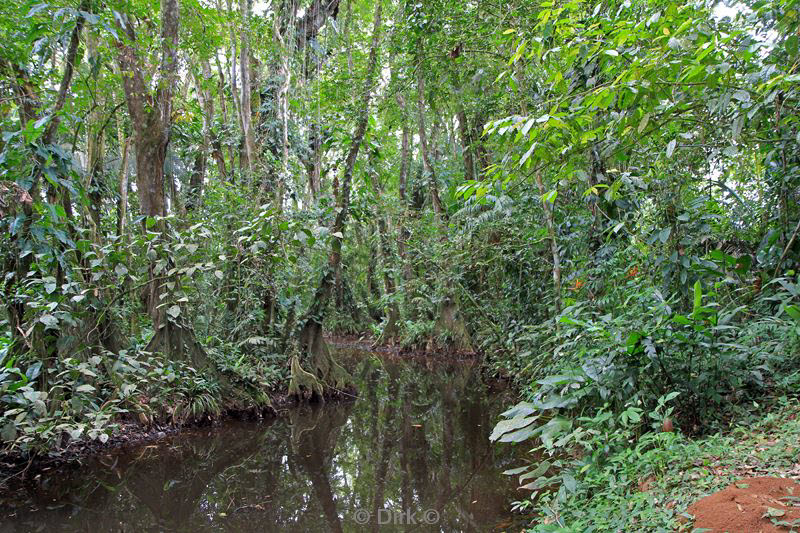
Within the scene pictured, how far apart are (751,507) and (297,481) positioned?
414 cm

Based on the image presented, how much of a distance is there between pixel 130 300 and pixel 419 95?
6.08 m

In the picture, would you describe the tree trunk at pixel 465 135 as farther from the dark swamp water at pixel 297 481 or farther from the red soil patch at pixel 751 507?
the red soil patch at pixel 751 507

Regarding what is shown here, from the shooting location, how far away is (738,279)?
13.6 feet

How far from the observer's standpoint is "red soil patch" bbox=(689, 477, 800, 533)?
1987mm

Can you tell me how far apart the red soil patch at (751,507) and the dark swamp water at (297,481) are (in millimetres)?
1987

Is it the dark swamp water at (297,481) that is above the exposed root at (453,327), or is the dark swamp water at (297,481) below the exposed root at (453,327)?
below

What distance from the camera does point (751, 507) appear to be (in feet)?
6.84

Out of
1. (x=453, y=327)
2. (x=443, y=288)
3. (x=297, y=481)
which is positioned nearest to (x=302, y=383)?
(x=297, y=481)

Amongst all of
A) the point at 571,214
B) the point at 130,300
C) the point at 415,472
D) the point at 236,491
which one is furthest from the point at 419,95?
the point at 236,491

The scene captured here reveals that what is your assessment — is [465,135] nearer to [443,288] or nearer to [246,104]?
[443,288]

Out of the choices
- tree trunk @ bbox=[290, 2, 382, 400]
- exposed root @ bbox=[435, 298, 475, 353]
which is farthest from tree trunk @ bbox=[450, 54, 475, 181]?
exposed root @ bbox=[435, 298, 475, 353]

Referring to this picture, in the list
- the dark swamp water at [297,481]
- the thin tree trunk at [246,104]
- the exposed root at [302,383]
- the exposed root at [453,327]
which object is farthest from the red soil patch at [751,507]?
the exposed root at [453,327]

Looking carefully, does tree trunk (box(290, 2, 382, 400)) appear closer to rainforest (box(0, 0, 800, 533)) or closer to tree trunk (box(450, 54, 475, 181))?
rainforest (box(0, 0, 800, 533))

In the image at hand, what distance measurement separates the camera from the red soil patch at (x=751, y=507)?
1.99 meters
